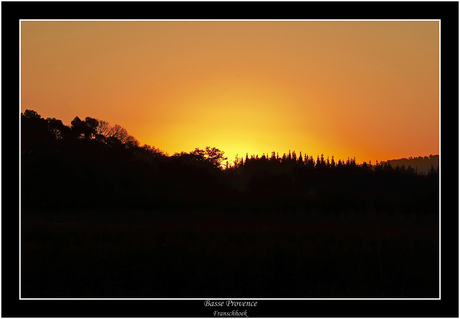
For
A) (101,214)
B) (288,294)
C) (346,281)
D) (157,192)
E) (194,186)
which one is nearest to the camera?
(288,294)

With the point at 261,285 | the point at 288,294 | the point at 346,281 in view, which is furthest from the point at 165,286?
the point at 346,281

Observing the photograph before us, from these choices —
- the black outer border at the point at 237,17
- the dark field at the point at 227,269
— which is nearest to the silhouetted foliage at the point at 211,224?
the dark field at the point at 227,269

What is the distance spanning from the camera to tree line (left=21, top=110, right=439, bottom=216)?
83.8 feet

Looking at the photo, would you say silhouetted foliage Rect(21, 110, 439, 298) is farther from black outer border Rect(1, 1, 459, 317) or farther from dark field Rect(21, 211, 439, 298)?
black outer border Rect(1, 1, 459, 317)

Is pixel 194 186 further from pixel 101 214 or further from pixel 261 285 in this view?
pixel 261 285

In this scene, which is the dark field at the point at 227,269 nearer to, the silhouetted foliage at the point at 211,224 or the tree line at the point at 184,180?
the silhouetted foliage at the point at 211,224

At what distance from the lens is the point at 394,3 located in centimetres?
630

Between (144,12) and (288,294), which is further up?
(144,12)

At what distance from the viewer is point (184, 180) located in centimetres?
3231

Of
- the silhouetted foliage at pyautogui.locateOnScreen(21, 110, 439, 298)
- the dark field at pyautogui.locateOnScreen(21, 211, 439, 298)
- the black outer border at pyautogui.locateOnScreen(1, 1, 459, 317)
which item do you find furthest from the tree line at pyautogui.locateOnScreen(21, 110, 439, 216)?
the black outer border at pyautogui.locateOnScreen(1, 1, 459, 317)

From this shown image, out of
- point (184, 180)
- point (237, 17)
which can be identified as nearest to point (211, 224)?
point (184, 180)

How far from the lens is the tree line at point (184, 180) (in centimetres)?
2553

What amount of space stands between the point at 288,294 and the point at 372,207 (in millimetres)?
23666

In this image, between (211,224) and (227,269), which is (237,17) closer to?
(227,269)
